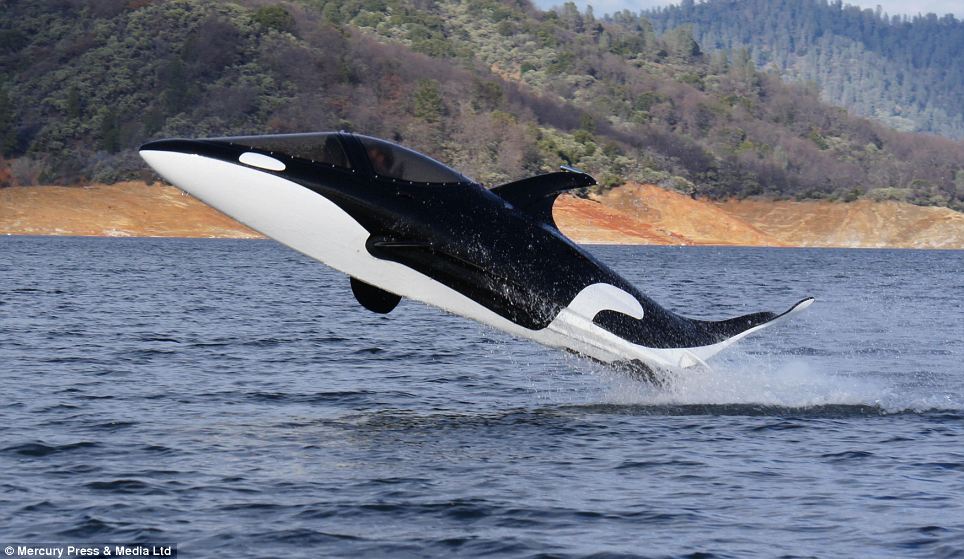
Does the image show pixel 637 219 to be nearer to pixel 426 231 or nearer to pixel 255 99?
pixel 255 99

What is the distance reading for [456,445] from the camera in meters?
19.2

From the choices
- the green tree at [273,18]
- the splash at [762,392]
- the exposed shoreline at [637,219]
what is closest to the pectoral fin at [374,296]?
the splash at [762,392]

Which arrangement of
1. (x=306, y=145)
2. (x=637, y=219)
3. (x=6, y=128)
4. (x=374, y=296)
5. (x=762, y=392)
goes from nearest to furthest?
1. (x=306, y=145)
2. (x=374, y=296)
3. (x=762, y=392)
4. (x=6, y=128)
5. (x=637, y=219)

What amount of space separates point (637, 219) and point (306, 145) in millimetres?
128625

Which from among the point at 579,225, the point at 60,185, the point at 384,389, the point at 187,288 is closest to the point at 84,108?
the point at 60,185

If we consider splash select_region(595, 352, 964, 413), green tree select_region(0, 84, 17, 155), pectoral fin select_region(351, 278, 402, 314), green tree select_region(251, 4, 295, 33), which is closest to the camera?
pectoral fin select_region(351, 278, 402, 314)

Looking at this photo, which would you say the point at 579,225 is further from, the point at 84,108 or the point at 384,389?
the point at 384,389

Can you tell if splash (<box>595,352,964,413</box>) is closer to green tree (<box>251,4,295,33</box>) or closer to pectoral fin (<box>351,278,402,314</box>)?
pectoral fin (<box>351,278,402,314</box>)

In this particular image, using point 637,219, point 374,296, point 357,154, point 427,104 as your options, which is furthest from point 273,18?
point 357,154

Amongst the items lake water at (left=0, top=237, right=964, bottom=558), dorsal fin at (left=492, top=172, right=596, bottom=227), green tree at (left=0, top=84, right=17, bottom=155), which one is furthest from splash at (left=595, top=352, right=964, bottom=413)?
green tree at (left=0, top=84, right=17, bottom=155)

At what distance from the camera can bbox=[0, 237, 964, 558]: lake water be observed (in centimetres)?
1454

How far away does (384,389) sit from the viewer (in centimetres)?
2542

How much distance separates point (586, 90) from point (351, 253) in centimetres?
18128

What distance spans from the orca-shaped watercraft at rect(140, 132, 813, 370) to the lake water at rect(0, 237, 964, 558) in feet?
5.21
